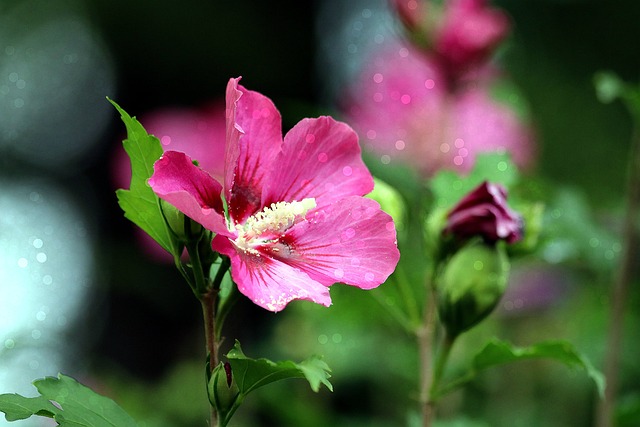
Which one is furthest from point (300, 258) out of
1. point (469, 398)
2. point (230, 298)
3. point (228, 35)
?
point (228, 35)

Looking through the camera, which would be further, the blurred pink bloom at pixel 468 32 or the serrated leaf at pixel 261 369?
the blurred pink bloom at pixel 468 32

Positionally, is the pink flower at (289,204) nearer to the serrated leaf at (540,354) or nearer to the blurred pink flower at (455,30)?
the serrated leaf at (540,354)

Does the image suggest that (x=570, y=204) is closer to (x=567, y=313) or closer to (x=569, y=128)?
(x=567, y=313)

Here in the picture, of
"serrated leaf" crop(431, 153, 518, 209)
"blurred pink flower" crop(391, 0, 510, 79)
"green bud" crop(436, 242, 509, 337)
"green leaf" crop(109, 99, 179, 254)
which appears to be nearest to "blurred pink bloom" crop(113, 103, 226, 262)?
"blurred pink flower" crop(391, 0, 510, 79)

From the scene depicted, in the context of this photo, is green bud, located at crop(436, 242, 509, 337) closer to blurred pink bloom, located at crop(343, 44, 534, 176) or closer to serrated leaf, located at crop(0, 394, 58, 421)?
serrated leaf, located at crop(0, 394, 58, 421)

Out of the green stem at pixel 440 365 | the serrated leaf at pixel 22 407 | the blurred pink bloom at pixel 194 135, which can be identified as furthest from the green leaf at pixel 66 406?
the blurred pink bloom at pixel 194 135

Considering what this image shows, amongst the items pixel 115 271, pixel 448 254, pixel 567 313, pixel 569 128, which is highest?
pixel 448 254

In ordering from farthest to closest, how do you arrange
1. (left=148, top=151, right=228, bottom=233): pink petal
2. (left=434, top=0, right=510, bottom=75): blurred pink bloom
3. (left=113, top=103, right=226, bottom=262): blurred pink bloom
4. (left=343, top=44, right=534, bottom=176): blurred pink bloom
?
(left=113, top=103, right=226, bottom=262): blurred pink bloom
(left=343, top=44, right=534, bottom=176): blurred pink bloom
(left=434, top=0, right=510, bottom=75): blurred pink bloom
(left=148, top=151, right=228, bottom=233): pink petal
